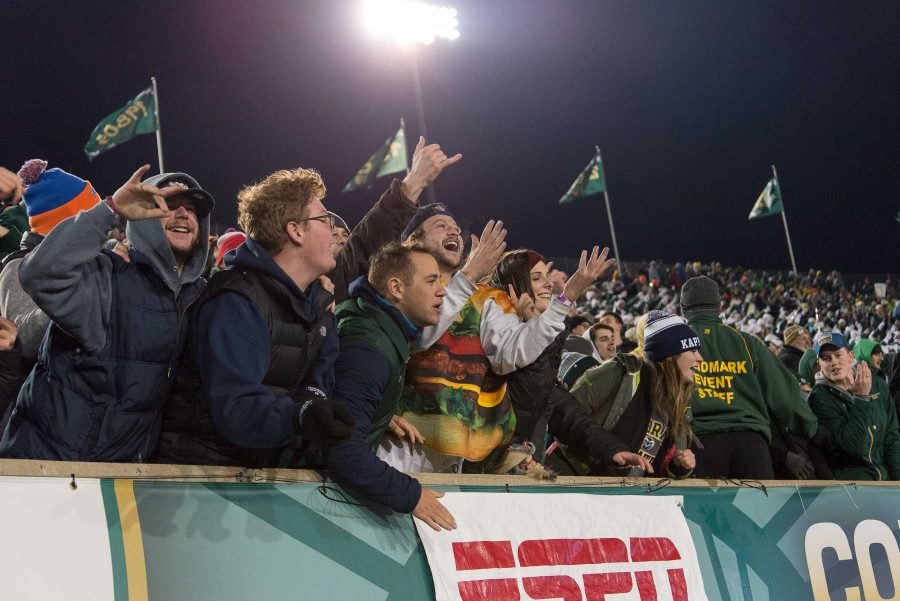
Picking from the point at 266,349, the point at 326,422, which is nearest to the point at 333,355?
the point at 266,349

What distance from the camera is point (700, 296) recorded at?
19.9 ft

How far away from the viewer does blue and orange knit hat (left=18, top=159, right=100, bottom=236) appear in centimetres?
336

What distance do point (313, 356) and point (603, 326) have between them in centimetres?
503

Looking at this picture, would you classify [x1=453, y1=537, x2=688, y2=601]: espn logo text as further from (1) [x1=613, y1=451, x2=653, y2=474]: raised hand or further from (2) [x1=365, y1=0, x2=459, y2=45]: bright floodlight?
(2) [x1=365, y1=0, x2=459, y2=45]: bright floodlight

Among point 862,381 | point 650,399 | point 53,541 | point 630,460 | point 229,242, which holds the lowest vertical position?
point 862,381

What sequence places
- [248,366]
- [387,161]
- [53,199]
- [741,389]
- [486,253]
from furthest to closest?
[387,161], [741,389], [486,253], [53,199], [248,366]

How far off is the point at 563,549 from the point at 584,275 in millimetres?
1320

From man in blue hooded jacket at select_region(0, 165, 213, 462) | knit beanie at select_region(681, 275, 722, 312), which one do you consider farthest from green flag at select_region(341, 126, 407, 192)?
man in blue hooded jacket at select_region(0, 165, 213, 462)

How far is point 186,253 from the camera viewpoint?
3.17 meters

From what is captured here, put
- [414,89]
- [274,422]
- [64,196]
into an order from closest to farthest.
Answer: [274,422], [64,196], [414,89]

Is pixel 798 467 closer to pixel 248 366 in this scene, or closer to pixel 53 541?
pixel 248 366

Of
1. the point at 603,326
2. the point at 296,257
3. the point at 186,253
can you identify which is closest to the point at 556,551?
the point at 296,257

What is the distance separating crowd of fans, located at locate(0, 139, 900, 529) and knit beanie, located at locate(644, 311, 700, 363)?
0.01 meters

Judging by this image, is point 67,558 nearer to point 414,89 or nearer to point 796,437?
point 796,437
